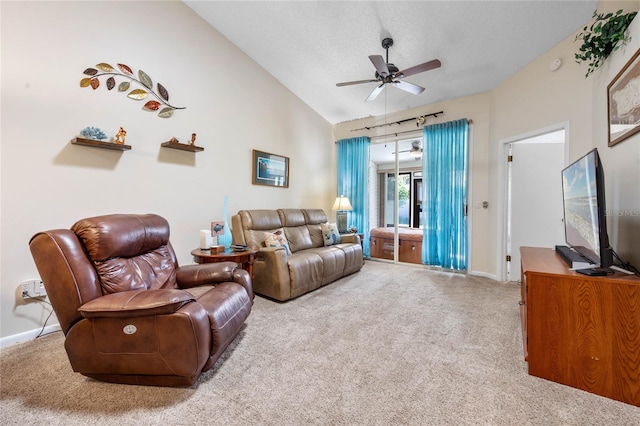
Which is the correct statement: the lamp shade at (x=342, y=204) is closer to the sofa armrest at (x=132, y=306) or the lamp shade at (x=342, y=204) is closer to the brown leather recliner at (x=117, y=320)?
the brown leather recliner at (x=117, y=320)

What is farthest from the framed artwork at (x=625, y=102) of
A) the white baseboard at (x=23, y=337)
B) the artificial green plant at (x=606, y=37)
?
the white baseboard at (x=23, y=337)

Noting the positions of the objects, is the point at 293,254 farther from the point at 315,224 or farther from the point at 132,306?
the point at 132,306

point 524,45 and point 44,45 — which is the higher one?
point 524,45

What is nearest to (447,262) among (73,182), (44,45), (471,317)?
(471,317)

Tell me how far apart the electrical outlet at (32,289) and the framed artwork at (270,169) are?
242cm

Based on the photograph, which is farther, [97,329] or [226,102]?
[226,102]

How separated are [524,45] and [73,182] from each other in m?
4.72

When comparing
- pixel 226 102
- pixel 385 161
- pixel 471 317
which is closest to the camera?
pixel 471 317

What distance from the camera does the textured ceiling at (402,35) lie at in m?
2.57

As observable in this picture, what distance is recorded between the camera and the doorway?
3.56 meters

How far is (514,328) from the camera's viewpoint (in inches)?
90.4

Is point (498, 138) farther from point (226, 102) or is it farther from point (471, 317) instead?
point (226, 102)

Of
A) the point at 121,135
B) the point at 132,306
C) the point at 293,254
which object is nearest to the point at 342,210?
the point at 293,254

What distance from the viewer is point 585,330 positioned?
5.07 feet
